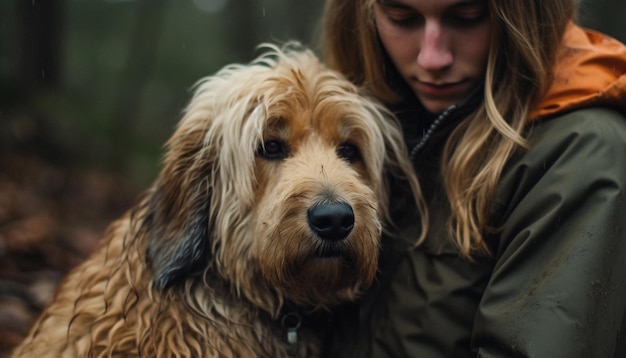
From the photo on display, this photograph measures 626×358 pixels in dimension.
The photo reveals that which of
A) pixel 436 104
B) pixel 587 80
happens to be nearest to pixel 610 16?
pixel 436 104

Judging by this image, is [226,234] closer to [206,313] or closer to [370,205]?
[206,313]

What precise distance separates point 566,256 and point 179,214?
1.64 meters

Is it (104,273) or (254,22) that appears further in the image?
(254,22)

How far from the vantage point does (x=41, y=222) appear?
7.42m

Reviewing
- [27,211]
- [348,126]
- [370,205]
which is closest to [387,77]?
[348,126]

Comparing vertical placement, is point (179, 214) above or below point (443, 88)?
below

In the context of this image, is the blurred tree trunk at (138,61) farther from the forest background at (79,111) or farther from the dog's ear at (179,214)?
the dog's ear at (179,214)

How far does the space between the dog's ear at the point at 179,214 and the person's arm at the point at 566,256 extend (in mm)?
1260

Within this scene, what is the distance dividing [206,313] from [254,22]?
15.1 metres

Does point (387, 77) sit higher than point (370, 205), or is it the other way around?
point (387, 77)

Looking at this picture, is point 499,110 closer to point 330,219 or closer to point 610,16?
point 330,219

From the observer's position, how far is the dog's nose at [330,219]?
9.36ft

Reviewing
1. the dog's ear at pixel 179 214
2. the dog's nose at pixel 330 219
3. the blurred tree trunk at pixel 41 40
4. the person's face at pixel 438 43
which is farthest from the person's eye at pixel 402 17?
the blurred tree trunk at pixel 41 40

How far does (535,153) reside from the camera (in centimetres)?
275
